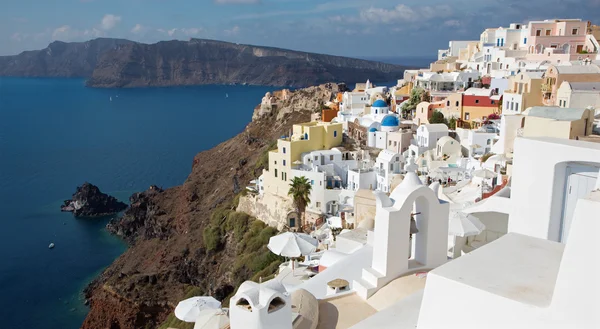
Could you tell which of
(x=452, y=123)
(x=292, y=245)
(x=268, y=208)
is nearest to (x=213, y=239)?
(x=268, y=208)

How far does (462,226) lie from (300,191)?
17619mm

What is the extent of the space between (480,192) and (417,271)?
11017 millimetres

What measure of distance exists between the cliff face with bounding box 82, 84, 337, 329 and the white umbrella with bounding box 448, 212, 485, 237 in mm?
19670

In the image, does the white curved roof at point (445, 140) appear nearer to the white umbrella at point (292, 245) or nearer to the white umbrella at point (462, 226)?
the white umbrella at point (292, 245)

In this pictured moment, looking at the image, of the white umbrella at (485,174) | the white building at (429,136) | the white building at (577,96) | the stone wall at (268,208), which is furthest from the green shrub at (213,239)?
the white building at (577,96)

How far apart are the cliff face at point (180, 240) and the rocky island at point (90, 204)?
10.3ft

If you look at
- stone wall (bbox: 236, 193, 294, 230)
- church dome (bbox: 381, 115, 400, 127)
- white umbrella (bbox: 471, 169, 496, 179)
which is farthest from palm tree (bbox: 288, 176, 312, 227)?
white umbrella (bbox: 471, 169, 496, 179)

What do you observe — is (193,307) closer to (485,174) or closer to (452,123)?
(485,174)

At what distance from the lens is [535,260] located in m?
5.19

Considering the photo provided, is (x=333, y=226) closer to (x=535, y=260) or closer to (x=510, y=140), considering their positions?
(x=510, y=140)

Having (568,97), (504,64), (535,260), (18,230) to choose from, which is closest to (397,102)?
(504,64)

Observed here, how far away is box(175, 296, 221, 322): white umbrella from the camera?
49.1 feet

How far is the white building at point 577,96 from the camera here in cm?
2642

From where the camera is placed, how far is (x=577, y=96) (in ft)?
89.9
